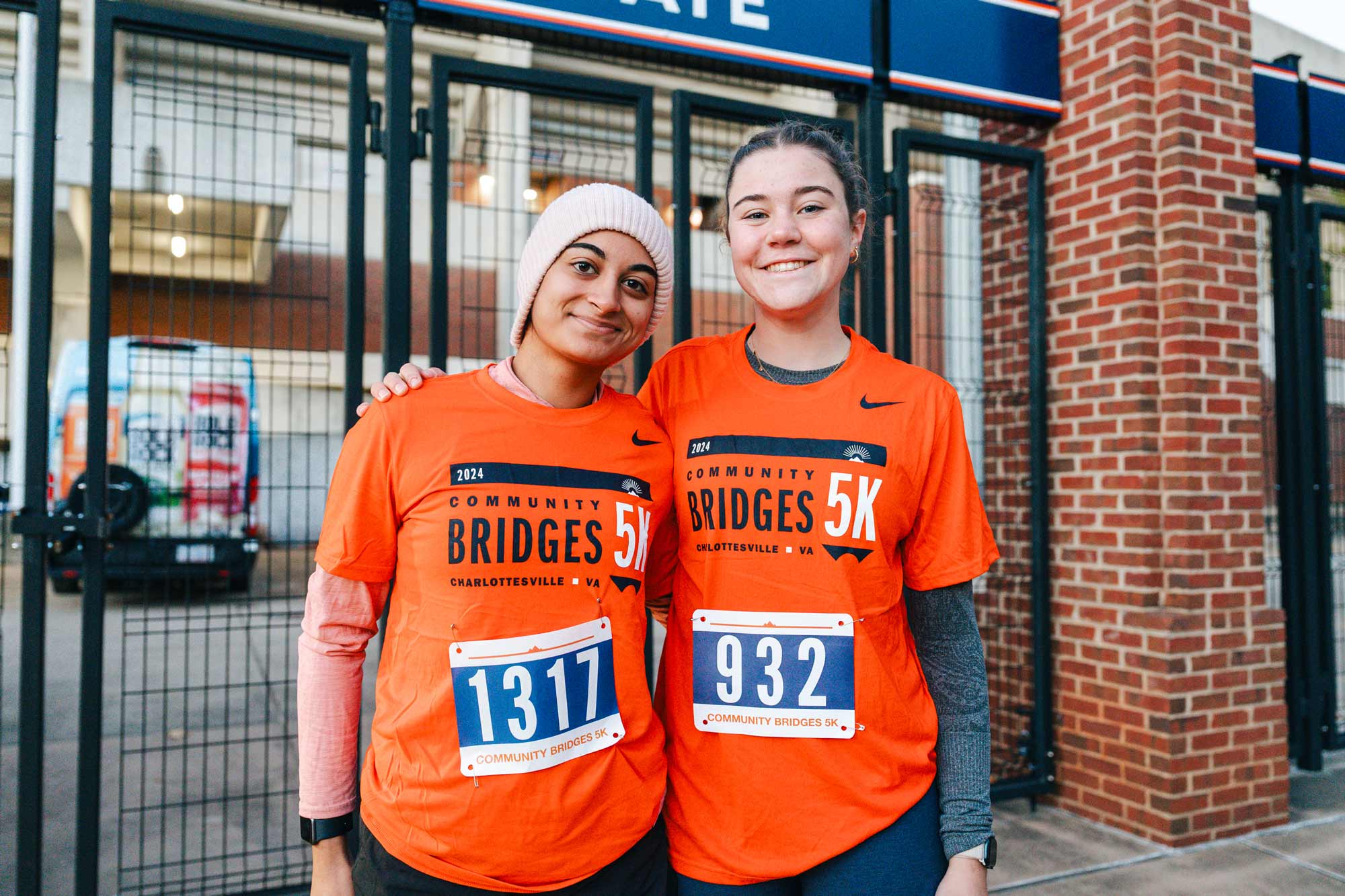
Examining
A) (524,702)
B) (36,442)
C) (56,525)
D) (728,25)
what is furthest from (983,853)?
(728,25)

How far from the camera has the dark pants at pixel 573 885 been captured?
140 cm

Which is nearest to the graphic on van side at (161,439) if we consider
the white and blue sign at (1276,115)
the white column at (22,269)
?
the white column at (22,269)

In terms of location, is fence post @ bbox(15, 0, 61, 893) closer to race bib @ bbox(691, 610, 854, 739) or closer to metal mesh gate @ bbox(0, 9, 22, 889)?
metal mesh gate @ bbox(0, 9, 22, 889)

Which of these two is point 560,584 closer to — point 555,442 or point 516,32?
point 555,442

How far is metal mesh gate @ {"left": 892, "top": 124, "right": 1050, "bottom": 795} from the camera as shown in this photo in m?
3.76

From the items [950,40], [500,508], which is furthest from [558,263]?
[950,40]

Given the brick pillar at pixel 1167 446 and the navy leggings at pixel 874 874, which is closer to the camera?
the navy leggings at pixel 874 874

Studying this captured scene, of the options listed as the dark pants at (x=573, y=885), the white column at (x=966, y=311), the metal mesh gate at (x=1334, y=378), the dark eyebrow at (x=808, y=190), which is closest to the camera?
the dark pants at (x=573, y=885)

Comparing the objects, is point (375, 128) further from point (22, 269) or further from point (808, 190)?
point (808, 190)

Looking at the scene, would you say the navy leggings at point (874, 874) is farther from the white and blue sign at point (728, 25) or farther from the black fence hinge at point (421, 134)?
the white and blue sign at point (728, 25)

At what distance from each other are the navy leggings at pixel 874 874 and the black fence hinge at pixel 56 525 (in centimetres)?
207

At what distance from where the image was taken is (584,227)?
1562mm

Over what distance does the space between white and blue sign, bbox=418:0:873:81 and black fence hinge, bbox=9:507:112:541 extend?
1941mm

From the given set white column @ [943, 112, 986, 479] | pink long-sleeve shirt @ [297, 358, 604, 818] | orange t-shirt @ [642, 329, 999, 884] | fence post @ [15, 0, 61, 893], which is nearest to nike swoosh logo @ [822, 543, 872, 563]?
orange t-shirt @ [642, 329, 999, 884]
